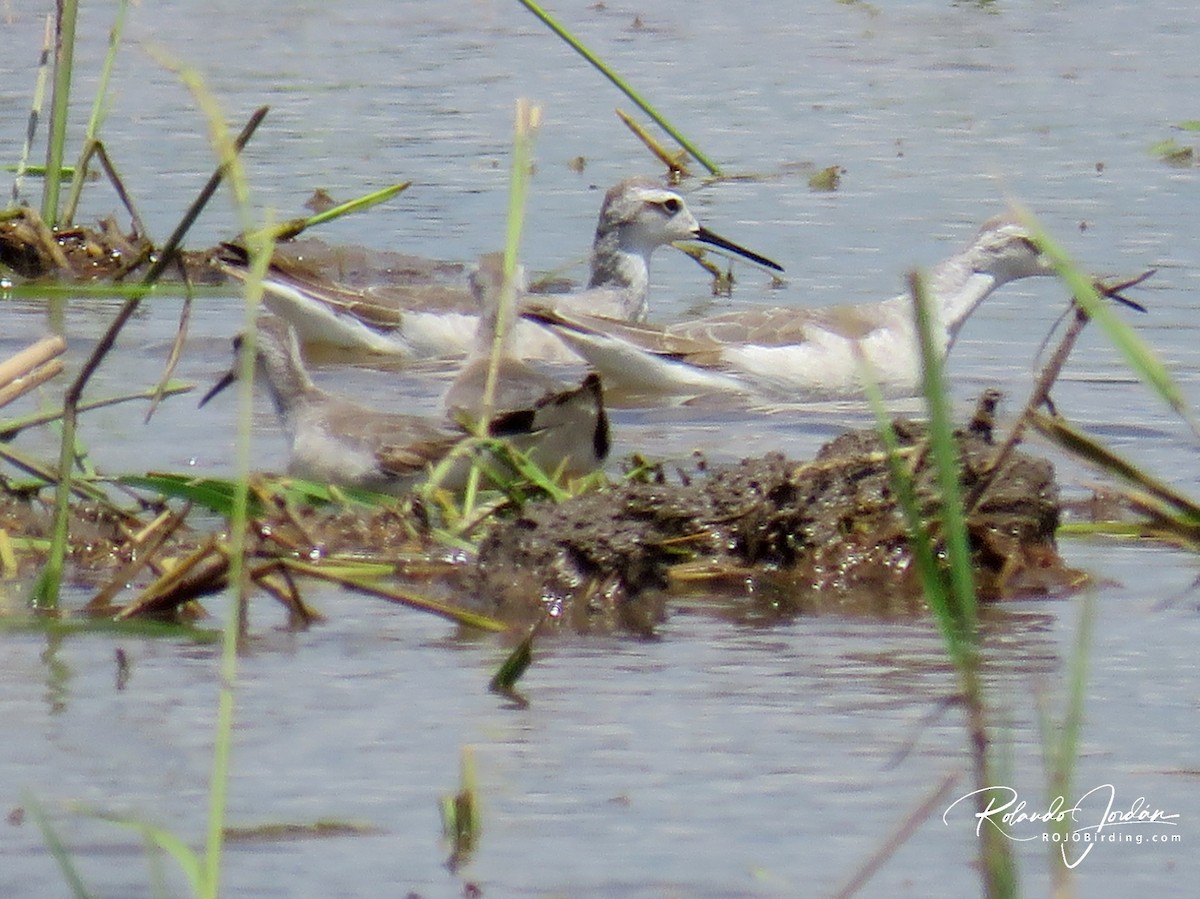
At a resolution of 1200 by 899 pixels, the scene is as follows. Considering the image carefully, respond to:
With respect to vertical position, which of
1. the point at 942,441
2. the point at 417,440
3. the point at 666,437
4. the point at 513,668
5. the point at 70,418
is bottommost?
the point at 666,437

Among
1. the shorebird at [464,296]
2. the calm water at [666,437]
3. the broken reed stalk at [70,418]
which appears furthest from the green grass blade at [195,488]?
the shorebird at [464,296]

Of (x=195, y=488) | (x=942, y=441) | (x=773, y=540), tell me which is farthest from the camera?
(x=773, y=540)

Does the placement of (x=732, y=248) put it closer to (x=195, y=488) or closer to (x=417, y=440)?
(x=417, y=440)

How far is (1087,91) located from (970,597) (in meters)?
14.4

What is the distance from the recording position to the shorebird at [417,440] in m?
7.04

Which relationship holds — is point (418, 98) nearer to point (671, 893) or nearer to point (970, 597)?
point (671, 893)

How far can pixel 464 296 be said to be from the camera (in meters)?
11.1

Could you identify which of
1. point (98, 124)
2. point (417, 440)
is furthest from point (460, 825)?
point (98, 124)

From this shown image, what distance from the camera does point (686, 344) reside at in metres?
10.5

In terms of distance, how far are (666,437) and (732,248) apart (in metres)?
2.85

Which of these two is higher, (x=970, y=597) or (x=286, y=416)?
(x=970, y=597)

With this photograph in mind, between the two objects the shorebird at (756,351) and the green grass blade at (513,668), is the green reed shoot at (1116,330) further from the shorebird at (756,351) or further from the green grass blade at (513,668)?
the shorebird at (756,351)

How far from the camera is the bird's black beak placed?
11.7m

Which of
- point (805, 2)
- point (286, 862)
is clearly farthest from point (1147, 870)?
point (805, 2)
